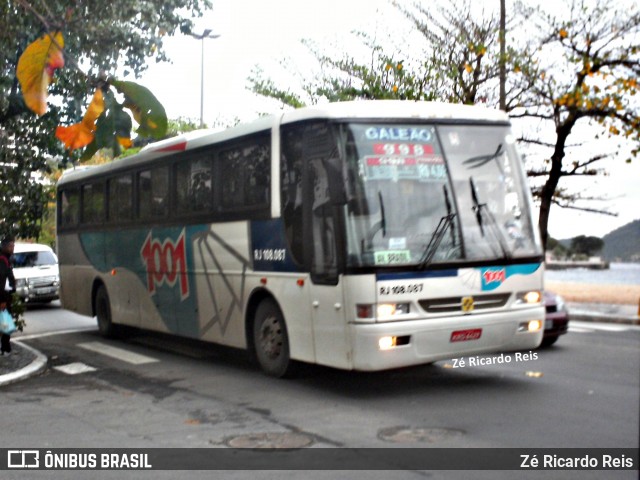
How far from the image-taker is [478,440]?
738 centimetres

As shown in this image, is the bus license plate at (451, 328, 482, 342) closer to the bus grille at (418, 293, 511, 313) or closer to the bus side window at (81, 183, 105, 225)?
the bus grille at (418, 293, 511, 313)

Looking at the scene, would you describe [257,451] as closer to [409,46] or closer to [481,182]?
[481,182]

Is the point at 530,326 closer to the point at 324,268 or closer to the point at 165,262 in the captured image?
the point at 324,268

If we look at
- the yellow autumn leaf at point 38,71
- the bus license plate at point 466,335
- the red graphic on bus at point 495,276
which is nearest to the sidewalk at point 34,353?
the bus license plate at point 466,335

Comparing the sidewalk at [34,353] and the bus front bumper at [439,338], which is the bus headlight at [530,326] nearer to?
the bus front bumper at [439,338]

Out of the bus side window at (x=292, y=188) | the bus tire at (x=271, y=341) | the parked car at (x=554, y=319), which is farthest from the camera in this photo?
the parked car at (x=554, y=319)

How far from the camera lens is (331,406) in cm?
923

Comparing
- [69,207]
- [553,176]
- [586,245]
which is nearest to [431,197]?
[69,207]

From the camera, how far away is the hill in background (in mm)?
18109

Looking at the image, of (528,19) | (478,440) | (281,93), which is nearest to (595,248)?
(528,19)

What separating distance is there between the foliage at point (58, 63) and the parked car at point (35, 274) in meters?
4.73

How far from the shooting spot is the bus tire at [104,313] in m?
16.8

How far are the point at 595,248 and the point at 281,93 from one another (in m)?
10.0

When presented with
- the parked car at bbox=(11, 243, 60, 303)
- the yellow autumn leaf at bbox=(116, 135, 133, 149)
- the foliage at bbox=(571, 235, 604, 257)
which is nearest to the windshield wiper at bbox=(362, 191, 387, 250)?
the yellow autumn leaf at bbox=(116, 135, 133, 149)
